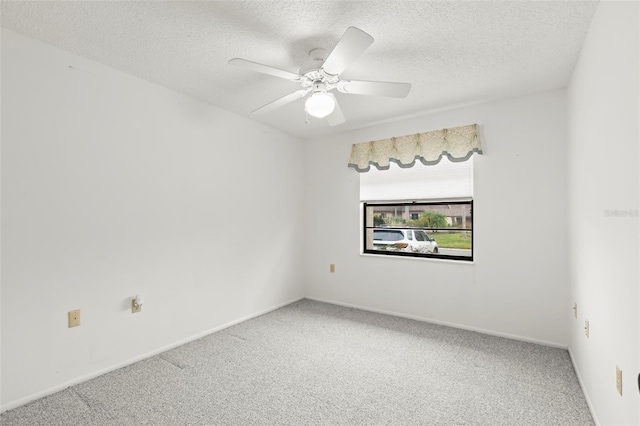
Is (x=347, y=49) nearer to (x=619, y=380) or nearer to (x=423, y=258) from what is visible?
(x=619, y=380)

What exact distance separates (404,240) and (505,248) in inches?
43.3

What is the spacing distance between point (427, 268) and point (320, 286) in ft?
4.94

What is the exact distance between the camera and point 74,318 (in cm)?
223

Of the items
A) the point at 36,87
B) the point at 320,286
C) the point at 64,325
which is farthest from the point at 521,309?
the point at 36,87

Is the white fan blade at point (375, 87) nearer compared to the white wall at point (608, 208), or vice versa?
the white wall at point (608, 208)

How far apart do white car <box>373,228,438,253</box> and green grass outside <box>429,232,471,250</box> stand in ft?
0.19

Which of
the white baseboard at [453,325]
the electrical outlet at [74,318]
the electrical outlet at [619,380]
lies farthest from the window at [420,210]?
the electrical outlet at [74,318]

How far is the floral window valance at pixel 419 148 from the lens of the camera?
10.6 feet

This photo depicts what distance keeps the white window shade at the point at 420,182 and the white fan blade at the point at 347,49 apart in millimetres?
1951

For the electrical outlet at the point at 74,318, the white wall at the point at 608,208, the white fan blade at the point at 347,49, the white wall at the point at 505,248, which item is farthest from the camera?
the white wall at the point at 505,248

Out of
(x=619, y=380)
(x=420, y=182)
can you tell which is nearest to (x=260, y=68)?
(x=420, y=182)

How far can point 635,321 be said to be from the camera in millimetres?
1241

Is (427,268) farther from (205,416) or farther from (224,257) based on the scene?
(205,416)

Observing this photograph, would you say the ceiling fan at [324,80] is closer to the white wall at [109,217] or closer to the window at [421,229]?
the white wall at [109,217]
